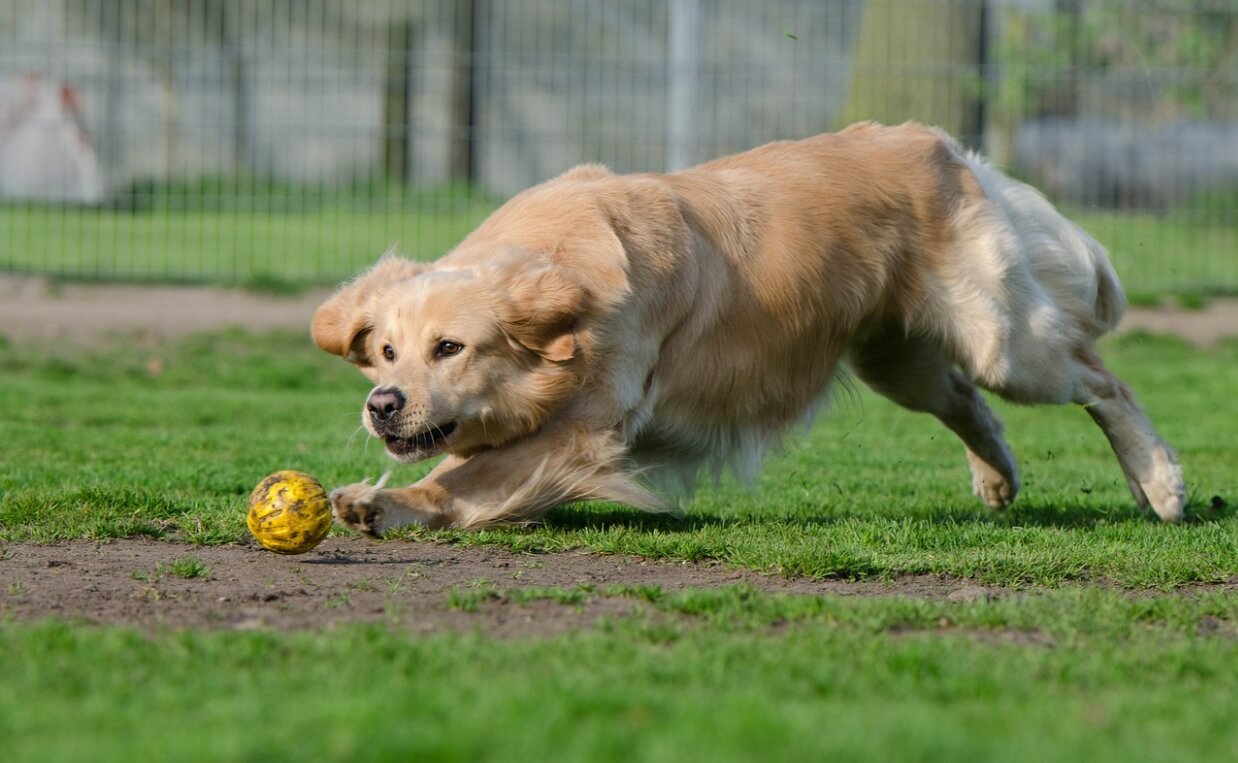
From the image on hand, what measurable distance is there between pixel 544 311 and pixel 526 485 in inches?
25.1

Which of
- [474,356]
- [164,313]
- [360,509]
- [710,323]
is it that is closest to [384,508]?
[360,509]

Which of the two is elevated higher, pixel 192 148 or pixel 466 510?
pixel 192 148

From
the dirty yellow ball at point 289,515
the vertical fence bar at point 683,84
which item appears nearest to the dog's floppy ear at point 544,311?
the dirty yellow ball at point 289,515

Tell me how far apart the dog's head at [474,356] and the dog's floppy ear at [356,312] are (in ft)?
0.52

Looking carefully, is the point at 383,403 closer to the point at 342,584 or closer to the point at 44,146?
the point at 342,584

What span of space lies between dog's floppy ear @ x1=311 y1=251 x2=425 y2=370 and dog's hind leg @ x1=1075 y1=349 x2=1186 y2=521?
2804 mm

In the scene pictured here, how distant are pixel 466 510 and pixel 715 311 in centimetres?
119

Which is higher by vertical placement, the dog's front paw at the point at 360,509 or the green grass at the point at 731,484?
the dog's front paw at the point at 360,509

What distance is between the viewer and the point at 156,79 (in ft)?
50.7

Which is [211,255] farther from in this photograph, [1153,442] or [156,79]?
[1153,442]

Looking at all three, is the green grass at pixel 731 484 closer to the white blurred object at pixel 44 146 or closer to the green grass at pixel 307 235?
the green grass at pixel 307 235

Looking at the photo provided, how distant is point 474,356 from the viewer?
18.7 feet

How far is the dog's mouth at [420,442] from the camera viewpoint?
5.66 metres

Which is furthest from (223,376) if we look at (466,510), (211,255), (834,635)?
(834,635)
